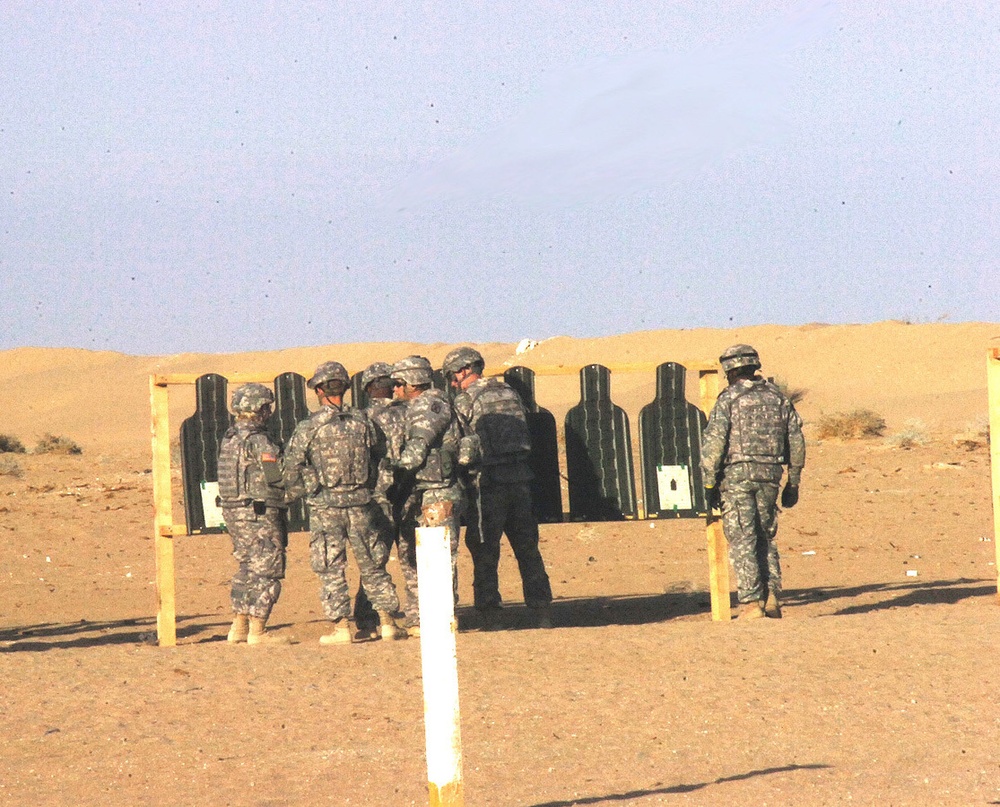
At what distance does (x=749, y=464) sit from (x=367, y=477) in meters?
2.78

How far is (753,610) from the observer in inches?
404

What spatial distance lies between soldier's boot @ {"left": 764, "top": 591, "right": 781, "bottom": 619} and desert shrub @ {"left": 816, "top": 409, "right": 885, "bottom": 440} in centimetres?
1972

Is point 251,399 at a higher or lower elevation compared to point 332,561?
higher

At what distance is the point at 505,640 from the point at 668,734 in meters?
2.45

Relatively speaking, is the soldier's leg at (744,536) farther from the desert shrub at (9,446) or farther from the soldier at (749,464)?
the desert shrub at (9,446)

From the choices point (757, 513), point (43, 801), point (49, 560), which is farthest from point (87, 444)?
point (43, 801)

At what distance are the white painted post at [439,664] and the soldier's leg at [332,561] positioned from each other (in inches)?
204

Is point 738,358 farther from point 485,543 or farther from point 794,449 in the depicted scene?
point 485,543

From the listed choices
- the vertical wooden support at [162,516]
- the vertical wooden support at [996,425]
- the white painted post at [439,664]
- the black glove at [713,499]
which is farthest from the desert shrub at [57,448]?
the white painted post at [439,664]

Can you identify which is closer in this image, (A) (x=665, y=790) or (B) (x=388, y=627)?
(A) (x=665, y=790)

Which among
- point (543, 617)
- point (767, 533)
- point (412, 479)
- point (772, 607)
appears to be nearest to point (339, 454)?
point (412, 479)

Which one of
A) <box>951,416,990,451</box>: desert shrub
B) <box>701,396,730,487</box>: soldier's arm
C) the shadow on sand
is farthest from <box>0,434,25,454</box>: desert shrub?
the shadow on sand

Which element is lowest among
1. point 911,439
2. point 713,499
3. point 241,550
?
point 241,550

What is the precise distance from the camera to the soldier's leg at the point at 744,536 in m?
10.1
